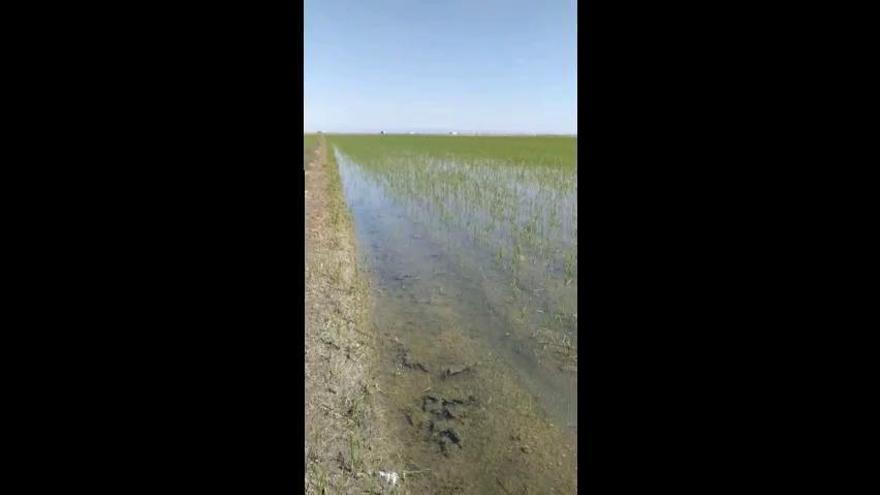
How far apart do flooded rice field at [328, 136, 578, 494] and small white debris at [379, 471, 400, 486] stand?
0.13 feet

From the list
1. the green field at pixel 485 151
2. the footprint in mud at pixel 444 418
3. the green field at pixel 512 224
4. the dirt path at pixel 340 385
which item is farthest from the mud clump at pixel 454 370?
the green field at pixel 485 151

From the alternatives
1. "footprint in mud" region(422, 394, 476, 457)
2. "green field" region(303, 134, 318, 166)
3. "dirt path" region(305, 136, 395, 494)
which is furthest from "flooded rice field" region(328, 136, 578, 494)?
"green field" region(303, 134, 318, 166)

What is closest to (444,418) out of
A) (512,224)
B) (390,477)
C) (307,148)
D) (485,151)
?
(390,477)

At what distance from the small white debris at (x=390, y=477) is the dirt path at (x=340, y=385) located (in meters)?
0.03

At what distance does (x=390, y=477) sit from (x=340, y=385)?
38.9 inches

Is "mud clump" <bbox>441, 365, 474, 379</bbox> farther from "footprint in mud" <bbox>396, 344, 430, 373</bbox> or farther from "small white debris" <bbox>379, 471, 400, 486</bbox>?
"small white debris" <bbox>379, 471, 400, 486</bbox>

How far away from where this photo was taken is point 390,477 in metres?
2.80
